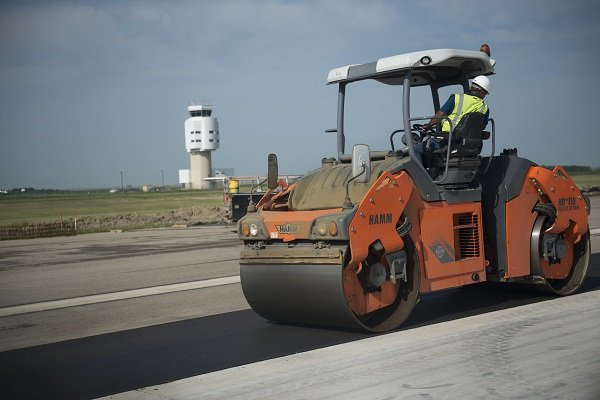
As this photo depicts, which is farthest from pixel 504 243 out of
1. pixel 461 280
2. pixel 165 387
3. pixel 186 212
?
pixel 186 212

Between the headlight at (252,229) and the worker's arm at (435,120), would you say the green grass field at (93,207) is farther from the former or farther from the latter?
the worker's arm at (435,120)

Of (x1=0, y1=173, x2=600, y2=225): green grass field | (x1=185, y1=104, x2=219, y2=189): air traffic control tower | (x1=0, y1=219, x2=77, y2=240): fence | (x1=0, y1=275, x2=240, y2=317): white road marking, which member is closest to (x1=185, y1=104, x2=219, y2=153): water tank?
(x1=185, y1=104, x2=219, y2=189): air traffic control tower

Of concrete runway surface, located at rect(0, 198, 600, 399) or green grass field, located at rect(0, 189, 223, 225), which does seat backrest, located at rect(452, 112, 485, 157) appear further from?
green grass field, located at rect(0, 189, 223, 225)

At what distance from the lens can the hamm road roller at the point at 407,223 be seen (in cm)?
734

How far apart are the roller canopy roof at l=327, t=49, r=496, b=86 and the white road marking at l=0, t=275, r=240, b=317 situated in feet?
13.6

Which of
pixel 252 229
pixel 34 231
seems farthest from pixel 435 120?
pixel 34 231

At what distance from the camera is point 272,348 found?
23.5 feet

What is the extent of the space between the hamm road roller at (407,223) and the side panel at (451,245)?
0.01 meters

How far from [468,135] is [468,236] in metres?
1.05

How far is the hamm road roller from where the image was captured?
7340 mm

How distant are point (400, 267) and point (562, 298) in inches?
104

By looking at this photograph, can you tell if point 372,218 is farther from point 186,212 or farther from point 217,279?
point 186,212

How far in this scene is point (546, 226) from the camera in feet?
29.8

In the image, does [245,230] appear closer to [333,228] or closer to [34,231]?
[333,228]
